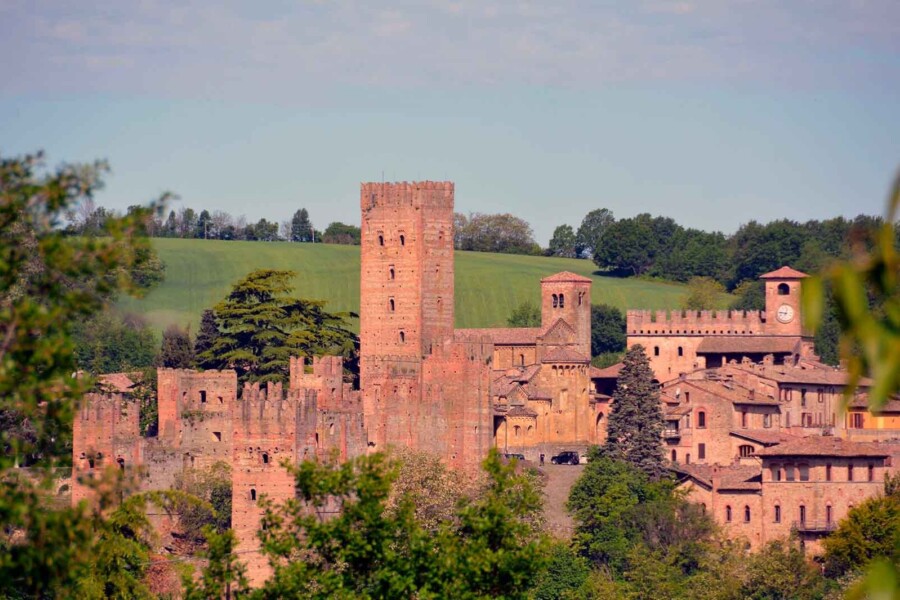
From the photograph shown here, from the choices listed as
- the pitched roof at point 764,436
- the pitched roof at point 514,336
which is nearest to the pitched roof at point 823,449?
the pitched roof at point 764,436

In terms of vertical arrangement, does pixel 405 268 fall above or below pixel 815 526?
above

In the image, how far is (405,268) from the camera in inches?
2338

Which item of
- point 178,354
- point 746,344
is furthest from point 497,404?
→ point 746,344

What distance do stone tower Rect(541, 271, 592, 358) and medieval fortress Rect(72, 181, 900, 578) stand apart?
7cm

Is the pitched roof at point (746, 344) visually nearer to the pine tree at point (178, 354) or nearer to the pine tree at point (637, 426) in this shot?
the pine tree at point (637, 426)

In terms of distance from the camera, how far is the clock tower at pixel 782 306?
2761 inches

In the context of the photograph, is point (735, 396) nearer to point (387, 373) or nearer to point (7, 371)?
point (387, 373)

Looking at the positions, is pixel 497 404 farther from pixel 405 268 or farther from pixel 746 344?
pixel 746 344

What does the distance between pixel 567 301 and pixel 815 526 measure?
2036 cm

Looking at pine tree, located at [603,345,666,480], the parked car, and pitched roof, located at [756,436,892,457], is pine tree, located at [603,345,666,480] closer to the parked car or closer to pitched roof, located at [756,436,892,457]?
the parked car

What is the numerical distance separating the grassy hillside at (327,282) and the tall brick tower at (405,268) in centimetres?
3188

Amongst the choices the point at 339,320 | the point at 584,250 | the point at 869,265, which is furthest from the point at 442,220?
the point at 584,250

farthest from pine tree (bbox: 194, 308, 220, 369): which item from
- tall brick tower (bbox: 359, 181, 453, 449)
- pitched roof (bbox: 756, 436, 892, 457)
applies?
pitched roof (bbox: 756, 436, 892, 457)

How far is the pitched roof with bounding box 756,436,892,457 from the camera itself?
52625 millimetres
